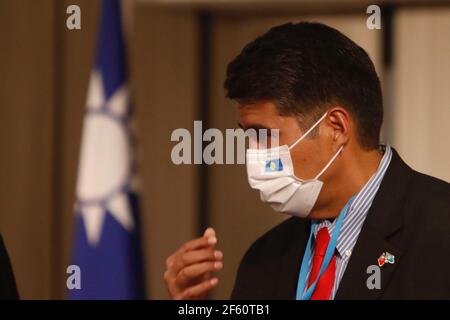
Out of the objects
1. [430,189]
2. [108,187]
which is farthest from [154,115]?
[430,189]

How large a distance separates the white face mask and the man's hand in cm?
21

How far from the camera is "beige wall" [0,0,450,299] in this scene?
3.56m

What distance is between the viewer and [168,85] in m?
4.64

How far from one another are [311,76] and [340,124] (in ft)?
0.45

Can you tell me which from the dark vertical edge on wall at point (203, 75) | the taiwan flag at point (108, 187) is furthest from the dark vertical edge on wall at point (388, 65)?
the taiwan flag at point (108, 187)

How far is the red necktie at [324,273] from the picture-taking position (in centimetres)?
186

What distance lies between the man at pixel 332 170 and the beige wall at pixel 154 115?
1.84 m

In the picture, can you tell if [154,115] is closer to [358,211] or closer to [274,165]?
[274,165]

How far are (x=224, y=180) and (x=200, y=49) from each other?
0.82m

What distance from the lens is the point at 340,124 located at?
1878 mm

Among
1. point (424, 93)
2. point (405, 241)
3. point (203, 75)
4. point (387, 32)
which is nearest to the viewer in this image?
point (405, 241)

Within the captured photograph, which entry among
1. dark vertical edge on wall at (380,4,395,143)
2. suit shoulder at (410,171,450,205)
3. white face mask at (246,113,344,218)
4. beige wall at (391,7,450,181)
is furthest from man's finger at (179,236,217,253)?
beige wall at (391,7,450,181)

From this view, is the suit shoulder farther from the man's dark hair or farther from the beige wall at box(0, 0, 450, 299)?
the beige wall at box(0, 0, 450, 299)
